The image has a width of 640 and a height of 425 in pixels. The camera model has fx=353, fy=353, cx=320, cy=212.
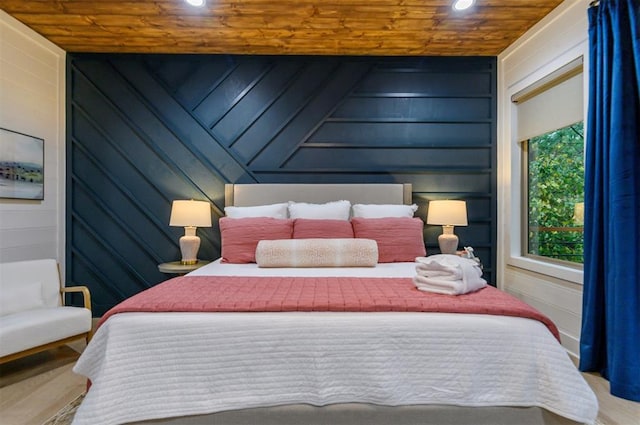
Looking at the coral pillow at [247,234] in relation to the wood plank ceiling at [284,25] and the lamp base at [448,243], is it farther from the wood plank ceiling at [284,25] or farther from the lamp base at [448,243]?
the wood plank ceiling at [284,25]

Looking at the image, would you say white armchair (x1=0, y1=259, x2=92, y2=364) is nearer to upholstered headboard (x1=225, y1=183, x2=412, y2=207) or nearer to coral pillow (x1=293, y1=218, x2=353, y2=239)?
upholstered headboard (x1=225, y1=183, x2=412, y2=207)

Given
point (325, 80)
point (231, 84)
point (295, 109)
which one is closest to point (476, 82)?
point (325, 80)

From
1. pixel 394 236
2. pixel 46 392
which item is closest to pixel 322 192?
pixel 394 236

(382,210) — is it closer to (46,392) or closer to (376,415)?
(376,415)

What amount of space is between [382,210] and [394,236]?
416 millimetres

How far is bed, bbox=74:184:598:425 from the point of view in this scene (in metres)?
1.35

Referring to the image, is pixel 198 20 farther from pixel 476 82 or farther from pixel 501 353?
pixel 501 353

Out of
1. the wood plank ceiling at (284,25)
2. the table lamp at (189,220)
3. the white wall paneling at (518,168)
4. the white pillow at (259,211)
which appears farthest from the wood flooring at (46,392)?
the wood plank ceiling at (284,25)

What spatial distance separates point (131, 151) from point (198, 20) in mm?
1458

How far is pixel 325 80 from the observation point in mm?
3559

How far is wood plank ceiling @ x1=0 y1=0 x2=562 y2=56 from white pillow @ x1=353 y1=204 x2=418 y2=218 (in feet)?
4.99

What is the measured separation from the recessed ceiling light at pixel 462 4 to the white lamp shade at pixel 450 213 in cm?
157

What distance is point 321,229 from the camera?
287 centimetres

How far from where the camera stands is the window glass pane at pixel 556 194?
279cm
